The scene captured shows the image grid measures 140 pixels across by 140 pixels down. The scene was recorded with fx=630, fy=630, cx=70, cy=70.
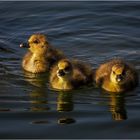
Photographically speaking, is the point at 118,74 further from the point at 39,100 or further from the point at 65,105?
the point at 39,100

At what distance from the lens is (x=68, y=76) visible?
786 centimetres

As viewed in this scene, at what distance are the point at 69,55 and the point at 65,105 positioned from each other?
1997 mm

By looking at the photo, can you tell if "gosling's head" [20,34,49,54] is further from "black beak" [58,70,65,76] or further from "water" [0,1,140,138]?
"black beak" [58,70,65,76]

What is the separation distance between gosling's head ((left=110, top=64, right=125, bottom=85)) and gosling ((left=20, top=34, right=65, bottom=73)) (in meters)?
1.20

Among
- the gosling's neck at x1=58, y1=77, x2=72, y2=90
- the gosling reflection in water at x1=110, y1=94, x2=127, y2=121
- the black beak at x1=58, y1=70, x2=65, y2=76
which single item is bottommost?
the gosling reflection in water at x1=110, y1=94, x2=127, y2=121

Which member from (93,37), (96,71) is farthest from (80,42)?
(96,71)

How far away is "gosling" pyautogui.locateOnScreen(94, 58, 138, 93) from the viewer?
7623 mm

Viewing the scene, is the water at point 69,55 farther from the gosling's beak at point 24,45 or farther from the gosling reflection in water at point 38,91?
the gosling's beak at point 24,45

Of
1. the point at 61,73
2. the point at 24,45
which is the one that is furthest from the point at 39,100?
the point at 24,45

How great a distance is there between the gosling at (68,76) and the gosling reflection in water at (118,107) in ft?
1.66

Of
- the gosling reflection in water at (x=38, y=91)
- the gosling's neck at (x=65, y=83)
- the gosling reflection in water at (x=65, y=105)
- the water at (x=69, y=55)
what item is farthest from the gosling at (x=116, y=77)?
the gosling reflection in water at (x=38, y=91)

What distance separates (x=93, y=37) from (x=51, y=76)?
210 cm

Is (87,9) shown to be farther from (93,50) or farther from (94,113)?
(94,113)

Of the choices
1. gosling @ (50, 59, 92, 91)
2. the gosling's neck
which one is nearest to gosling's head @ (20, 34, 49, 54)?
gosling @ (50, 59, 92, 91)
